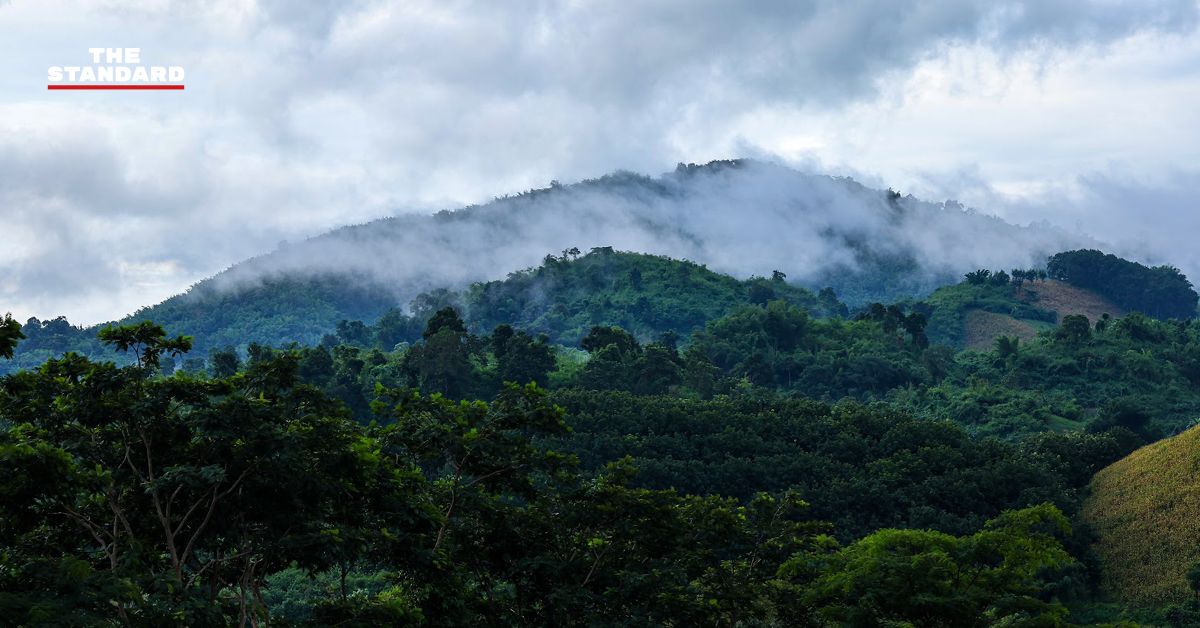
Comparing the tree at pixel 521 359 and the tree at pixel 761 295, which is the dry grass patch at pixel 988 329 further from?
the tree at pixel 521 359

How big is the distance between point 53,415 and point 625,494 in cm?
838

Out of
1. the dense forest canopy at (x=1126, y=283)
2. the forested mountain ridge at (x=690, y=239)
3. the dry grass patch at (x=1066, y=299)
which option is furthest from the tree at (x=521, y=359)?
the dense forest canopy at (x=1126, y=283)

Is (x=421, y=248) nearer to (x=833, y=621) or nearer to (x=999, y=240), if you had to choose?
(x=999, y=240)

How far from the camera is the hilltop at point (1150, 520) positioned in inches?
1228

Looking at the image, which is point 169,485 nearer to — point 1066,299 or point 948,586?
point 948,586

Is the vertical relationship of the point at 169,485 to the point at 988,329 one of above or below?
below

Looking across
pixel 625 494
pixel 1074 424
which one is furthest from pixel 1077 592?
pixel 1074 424

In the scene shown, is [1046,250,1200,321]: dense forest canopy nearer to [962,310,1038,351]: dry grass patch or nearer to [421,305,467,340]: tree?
[962,310,1038,351]: dry grass patch

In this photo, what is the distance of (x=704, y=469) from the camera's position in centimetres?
3916

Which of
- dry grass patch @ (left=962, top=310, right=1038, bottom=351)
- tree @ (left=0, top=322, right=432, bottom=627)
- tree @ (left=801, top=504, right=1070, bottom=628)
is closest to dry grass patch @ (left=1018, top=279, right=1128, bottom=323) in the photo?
dry grass patch @ (left=962, top=310, right=1038, bottom=351)

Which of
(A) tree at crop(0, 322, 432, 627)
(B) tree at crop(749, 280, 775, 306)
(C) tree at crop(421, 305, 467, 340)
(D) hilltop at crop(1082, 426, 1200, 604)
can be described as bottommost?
(D) hilltop at crop(1082, 426, 1200, 604)

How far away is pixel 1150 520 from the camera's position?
1341 inches

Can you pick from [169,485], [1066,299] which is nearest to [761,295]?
[1066,299]

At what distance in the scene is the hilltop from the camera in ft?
102
